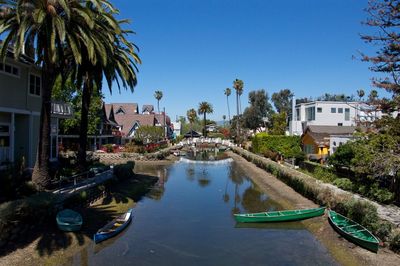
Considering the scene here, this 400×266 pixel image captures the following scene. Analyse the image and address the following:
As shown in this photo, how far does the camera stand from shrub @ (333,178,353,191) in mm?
29797

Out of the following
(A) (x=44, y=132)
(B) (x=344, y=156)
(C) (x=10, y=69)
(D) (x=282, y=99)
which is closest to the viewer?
(A) (x=44, y=132)

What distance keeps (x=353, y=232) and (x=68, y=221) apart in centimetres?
1434

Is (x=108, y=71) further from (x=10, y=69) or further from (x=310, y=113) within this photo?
(x=310, y=113)

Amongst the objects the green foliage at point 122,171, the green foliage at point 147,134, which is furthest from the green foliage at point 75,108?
the green foliage at point 122,171

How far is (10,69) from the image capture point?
25.7m

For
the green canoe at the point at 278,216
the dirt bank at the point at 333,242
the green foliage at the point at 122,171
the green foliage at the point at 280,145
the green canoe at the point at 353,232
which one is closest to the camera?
the dirt bank at the point at 333,242

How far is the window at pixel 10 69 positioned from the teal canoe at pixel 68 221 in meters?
11.0

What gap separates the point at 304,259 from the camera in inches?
707

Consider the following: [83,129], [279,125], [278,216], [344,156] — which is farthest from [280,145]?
[278,216]

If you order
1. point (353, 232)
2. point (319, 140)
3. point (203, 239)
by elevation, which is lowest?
point (203, 239)

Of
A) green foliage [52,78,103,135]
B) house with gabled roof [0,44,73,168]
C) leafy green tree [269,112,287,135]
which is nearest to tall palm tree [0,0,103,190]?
house with gabled roof [0,44,73,168]

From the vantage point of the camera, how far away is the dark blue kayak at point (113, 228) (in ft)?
63.1

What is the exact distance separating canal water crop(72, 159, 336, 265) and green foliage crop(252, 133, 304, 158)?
21.8m

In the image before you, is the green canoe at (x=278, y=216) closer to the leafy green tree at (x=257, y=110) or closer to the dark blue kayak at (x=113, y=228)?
the dark blue kayak at (x=113, y=228)
